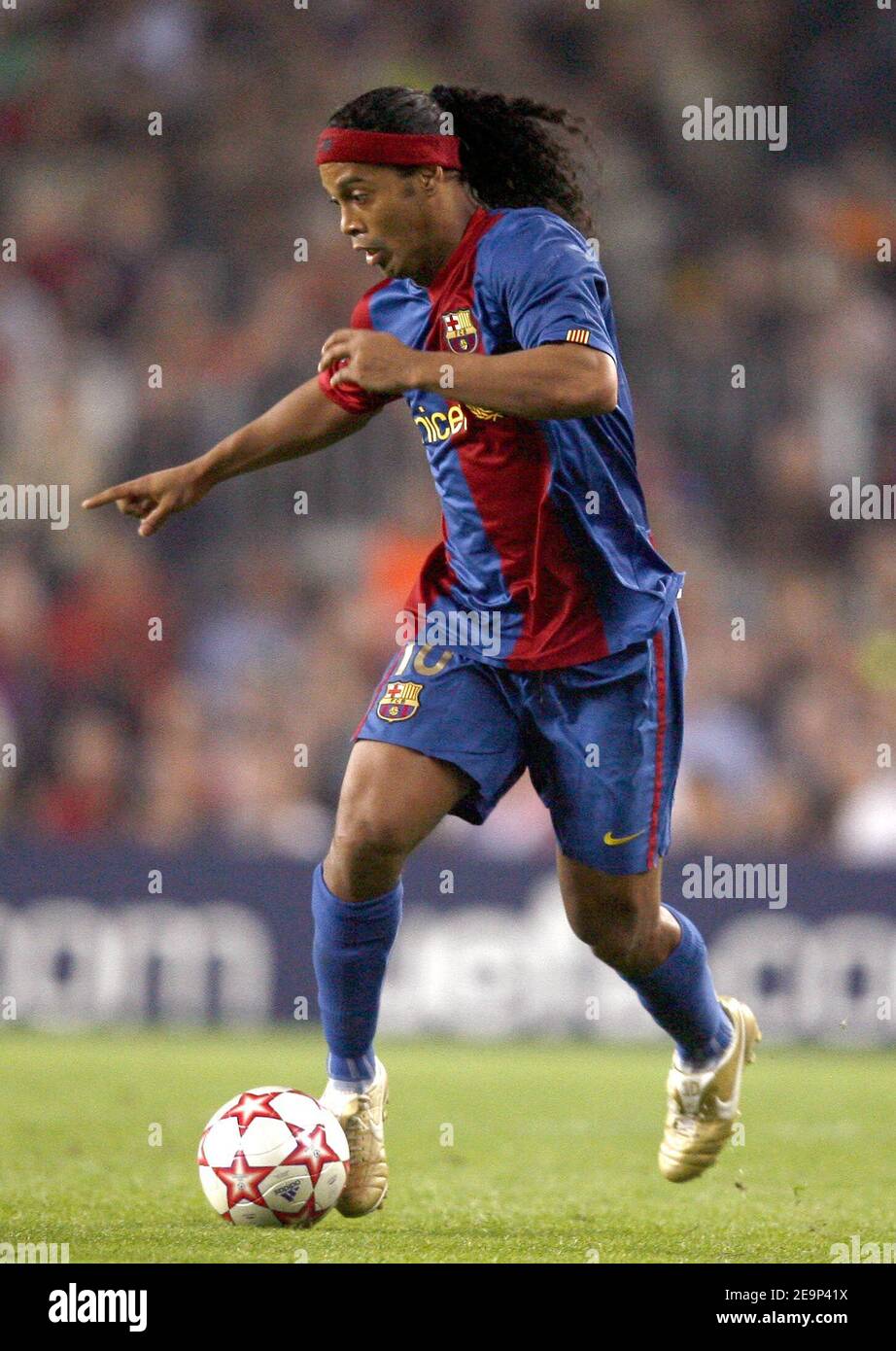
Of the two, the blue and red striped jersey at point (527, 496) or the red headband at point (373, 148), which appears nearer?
the red headband at point (373, 148)

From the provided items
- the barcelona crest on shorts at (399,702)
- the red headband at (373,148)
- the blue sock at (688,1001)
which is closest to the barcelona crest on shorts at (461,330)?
the red headband at (373,148)

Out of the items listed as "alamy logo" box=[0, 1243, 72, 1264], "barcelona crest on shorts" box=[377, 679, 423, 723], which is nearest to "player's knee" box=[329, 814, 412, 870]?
"barcelona crest on shorts" box=[377, 679, 423, 723]

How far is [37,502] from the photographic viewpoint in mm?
11172

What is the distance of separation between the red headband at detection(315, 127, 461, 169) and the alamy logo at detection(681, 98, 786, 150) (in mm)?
9217

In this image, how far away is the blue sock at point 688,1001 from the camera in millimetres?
4945

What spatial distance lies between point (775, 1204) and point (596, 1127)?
5.25ft

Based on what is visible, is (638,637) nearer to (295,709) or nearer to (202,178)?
(295,709)

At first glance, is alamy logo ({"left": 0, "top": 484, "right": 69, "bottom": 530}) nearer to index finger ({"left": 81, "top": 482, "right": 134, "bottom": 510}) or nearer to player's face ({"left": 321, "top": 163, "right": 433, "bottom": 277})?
index finger ({"left": 81, "top": 482, "right": 134, "bottom": 510})

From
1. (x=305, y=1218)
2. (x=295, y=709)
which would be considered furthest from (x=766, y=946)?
(x=305, y=1218)

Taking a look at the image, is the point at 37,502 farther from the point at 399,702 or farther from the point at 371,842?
the point at 371,842

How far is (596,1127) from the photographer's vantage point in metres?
6.46

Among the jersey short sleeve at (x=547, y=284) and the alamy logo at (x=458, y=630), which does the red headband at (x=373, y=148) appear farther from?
the alamy logo at (x=458, y=630)

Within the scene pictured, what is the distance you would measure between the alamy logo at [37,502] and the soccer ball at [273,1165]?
6859mm
